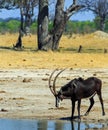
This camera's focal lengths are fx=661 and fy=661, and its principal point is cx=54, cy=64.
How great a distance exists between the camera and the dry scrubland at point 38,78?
733 inches

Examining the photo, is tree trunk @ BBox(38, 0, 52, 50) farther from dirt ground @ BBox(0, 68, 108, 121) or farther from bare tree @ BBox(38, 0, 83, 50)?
dirt ground @ BBox(0, 68, 108, 121)

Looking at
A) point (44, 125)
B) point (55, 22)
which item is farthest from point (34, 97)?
point (55, 22)

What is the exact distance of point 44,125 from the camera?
52.8ft

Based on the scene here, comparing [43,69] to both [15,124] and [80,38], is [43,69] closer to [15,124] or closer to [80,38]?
[15,124]

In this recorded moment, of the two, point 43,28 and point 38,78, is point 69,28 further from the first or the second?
point 38,78

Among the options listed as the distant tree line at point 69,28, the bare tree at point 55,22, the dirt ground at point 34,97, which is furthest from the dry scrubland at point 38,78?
the distant tree line at point 69,28

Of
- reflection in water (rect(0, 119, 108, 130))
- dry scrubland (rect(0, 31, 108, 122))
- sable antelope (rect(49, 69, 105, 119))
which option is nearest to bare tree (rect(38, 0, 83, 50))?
dry scrubland (rect(0, 31, 108, 122))

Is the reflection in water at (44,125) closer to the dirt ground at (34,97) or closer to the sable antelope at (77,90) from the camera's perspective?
the sable antelope at (77,90)

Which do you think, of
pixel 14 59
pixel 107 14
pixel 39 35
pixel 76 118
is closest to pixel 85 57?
pixel 14 59

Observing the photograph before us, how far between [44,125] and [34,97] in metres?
5.98

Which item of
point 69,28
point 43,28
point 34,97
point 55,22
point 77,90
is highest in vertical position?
point 77,90

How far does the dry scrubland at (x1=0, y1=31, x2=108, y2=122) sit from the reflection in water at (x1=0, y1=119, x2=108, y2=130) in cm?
75

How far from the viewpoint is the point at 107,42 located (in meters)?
65.6

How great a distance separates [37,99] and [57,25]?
27.6 metres
